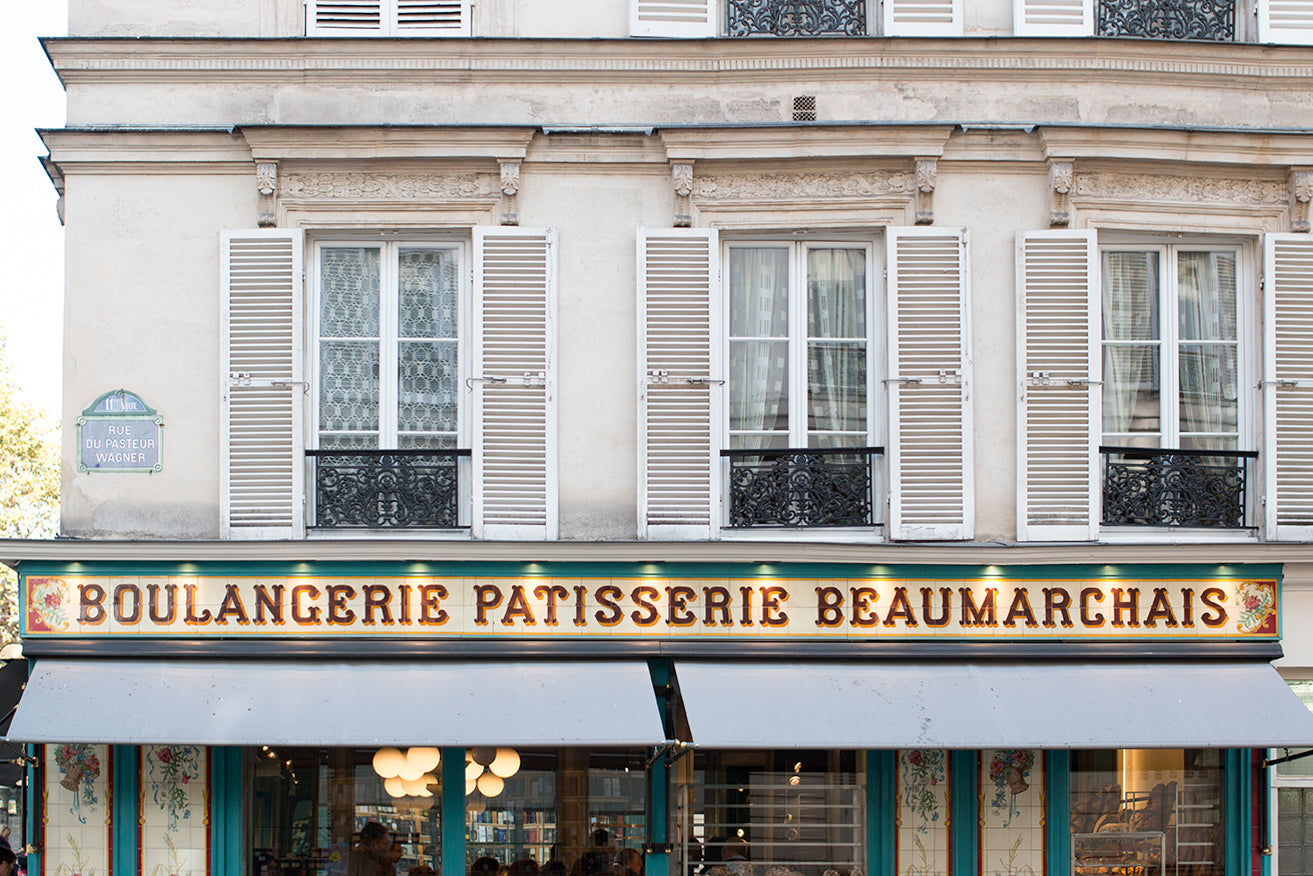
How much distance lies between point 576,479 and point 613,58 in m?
→ 2.76

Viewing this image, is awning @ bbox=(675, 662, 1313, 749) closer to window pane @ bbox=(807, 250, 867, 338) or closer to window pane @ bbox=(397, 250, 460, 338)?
window pane @ bbox=(807, 250, 867, 338)

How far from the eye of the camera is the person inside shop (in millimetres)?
8703

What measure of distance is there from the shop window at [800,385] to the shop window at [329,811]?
274 cm

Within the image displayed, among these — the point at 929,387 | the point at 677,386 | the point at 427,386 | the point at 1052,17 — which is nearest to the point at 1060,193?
the point at 1052,17

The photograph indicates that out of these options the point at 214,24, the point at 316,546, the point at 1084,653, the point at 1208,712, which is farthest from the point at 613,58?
the point at 1208,712

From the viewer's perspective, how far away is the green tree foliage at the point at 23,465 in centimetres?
2370

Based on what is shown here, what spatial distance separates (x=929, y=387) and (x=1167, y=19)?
304cm

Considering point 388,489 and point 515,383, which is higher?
point 515,383

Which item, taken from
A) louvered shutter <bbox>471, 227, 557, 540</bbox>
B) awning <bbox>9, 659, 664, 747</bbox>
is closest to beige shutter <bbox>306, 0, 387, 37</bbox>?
louvered shutter <bbox>471, 227, 557, 540</bbox>

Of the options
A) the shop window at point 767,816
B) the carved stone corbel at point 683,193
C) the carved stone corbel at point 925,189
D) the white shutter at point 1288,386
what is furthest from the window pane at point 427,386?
the white shutter at point 1288,386

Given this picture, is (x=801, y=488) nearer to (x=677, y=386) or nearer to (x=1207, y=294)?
(x=677, y=386)

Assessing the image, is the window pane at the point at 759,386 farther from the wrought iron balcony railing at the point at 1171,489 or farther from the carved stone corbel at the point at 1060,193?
the wrought iron balcony railing at the point at 1171,489

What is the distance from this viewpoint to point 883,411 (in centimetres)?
887

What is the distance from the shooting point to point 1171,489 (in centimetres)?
892
